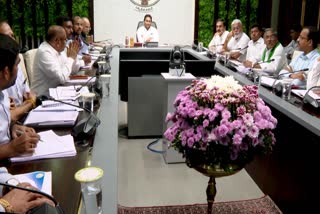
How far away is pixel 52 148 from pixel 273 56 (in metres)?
3.46

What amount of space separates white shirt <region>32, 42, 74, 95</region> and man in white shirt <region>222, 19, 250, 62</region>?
3.09m

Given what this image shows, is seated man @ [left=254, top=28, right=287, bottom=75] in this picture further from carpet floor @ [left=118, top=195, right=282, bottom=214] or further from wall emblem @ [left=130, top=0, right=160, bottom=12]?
wall emblem @ [left=130, top=0, right=160, bottom=12]

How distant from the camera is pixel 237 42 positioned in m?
5.67

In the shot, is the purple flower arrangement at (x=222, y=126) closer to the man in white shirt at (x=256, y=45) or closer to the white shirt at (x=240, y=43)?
the man in white shirt at (x=256, y=45)

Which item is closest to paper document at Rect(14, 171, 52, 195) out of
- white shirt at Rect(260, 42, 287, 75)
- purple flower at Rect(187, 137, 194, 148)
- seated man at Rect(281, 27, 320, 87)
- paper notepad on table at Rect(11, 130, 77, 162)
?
paper notepad on table at Rect(11, 130, 77, 162)

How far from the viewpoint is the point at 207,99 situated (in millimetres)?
1302

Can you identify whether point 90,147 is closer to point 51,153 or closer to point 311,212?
point 51,153

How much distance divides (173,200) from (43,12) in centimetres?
590

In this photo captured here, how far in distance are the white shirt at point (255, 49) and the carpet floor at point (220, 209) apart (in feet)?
9.55

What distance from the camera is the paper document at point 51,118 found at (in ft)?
5.33

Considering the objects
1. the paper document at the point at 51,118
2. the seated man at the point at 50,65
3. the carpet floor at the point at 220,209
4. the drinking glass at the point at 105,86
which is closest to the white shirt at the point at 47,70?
Answer: the seated man at the point at 50,65

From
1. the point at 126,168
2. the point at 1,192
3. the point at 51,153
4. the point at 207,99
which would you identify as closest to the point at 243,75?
the point at 126,168

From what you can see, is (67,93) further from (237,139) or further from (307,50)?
(307,50)

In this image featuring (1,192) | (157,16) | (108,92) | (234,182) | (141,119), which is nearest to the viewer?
(1,192)
